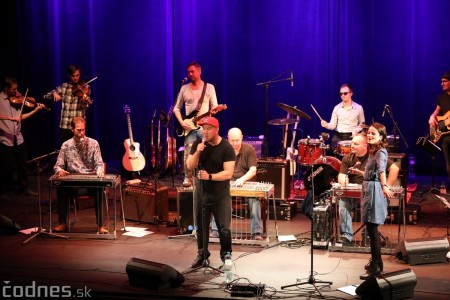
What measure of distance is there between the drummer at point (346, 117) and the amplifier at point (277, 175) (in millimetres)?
1637

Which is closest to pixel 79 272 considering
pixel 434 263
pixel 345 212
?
pixel 345 212

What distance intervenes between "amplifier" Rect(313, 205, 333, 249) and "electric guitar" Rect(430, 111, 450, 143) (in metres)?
3.19

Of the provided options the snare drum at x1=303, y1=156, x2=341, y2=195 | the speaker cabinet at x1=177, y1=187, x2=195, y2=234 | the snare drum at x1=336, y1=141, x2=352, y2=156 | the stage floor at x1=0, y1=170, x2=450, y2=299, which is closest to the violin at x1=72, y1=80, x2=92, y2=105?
the stage floor at x1=0, y1=170, x2=450, y2=299

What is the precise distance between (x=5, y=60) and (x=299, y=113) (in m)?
6.84

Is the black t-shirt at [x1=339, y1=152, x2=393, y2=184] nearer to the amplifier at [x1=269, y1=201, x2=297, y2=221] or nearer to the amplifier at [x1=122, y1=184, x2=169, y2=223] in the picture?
the amplifier at [x1=269, y1=201, x2=297, y2=221]

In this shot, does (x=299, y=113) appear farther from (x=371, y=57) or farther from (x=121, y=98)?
(x=121, y=98)

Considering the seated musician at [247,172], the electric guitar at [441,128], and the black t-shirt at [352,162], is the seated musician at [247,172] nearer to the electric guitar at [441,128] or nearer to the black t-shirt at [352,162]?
the black t-shirt at [352,162]

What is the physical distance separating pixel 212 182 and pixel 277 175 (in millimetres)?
3106

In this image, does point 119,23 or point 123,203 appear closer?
point 123,203

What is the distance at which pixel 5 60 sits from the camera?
48.6 ft

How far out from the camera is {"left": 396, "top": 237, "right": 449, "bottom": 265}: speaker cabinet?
8.27m

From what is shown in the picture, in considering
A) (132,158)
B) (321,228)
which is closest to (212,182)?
(321,228)

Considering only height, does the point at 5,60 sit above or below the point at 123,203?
above

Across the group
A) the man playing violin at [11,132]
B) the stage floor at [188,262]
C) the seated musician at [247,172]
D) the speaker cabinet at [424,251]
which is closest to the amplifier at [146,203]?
the stage floor at [188,262]
